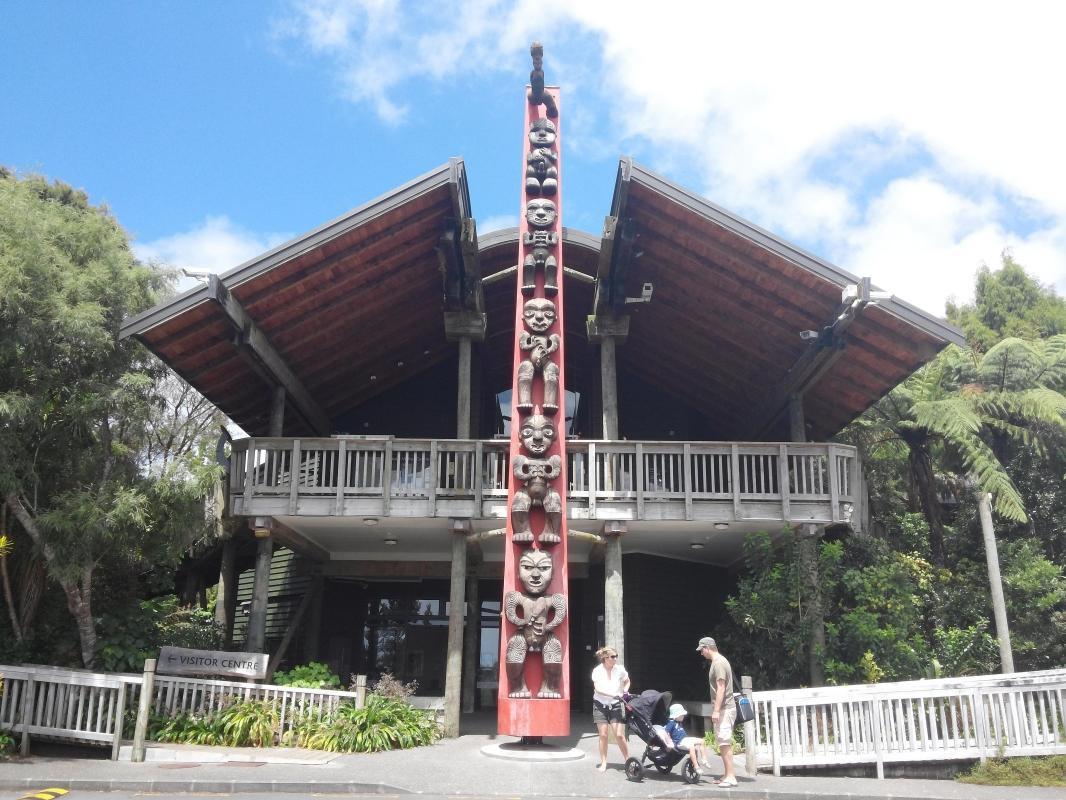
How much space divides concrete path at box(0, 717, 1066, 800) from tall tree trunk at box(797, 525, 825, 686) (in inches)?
155

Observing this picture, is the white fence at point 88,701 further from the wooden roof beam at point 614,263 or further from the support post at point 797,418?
the support post at point 797,418

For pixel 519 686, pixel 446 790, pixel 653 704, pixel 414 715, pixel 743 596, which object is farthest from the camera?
pixel 743 596

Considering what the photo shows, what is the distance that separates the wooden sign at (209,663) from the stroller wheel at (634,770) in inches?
225

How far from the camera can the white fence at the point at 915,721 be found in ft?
31.3

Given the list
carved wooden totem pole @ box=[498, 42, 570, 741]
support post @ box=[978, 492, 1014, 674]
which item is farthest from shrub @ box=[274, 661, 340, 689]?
support post @ box=[978, 492, 1014, 674]

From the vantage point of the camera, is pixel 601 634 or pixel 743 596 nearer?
pixel 743 596

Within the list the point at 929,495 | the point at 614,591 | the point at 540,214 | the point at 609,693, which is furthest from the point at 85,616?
the point at 929,495

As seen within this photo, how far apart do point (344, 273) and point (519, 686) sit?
291 inches

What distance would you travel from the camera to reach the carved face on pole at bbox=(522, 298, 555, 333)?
12875mm

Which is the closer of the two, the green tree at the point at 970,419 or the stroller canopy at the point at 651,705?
the stroller canopy at the point at 651,705

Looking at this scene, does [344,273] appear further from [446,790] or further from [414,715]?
[446,790]

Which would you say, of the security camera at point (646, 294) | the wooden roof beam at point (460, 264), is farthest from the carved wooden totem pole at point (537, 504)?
the security camera at point (646, 294)

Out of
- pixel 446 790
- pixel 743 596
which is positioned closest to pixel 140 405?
pixel 446 790

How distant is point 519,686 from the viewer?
1117 centimetres
